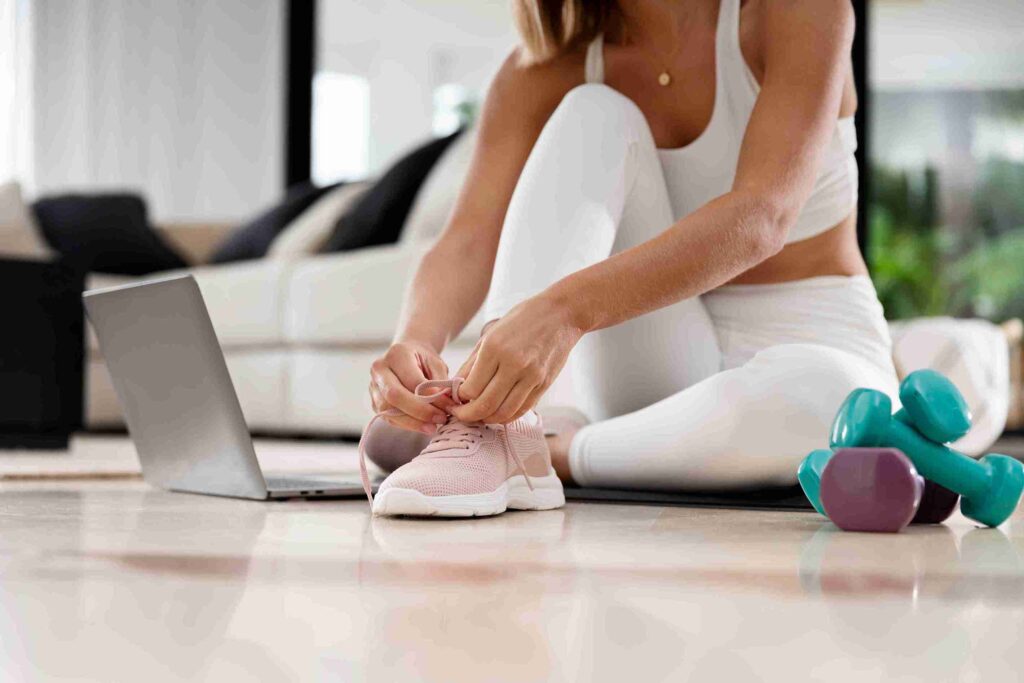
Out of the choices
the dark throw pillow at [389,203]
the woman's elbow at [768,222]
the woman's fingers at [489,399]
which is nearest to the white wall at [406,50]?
the dark throw pillow at [389,203]

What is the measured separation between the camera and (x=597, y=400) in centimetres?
147

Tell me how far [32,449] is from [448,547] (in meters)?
1.83

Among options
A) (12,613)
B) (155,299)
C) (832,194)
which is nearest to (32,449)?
(155,299)

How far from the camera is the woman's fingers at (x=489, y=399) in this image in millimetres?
992

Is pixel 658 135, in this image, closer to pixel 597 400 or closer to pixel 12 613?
pixel 597 400

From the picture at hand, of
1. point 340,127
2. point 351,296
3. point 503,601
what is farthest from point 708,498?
point 340,127

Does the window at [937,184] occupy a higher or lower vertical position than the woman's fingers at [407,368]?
lower

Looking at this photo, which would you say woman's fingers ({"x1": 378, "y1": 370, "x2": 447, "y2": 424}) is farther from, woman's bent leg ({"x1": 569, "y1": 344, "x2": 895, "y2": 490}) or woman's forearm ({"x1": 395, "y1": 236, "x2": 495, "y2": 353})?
woman's bent leg ({"x1": 569, "y1": 344, "x2": 895, "y2": 490})

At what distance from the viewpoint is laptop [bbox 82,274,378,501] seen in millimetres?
1207

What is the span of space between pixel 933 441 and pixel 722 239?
0.84ft

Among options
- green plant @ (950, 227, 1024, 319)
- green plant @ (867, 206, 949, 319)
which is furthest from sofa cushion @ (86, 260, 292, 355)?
green plant @ (950, 227, 1024, 319)

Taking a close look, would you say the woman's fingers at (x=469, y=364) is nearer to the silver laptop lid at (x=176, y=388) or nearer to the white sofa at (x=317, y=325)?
the silver laptop lid at (x=176, y=388)

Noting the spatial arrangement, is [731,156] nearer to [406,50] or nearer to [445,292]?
[445,292]

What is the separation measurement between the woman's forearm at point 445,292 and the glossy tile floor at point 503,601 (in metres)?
0.28
